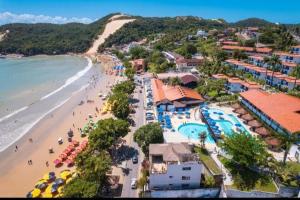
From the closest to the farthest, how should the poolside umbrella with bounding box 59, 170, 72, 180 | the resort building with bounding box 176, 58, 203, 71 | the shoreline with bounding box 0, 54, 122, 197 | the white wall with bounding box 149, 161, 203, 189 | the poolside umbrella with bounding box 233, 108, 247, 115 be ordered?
the white wall with bounding box 149, 161, 203, 189, the poolside umbrella with bounding box 59, 170, 72, 180, the shoreline with bounding box 0, 54, 122, 197, the poolside umbrella with bounding box 233, 108, 247, 115, the resort building with bounding box 176, 58, 203, 71

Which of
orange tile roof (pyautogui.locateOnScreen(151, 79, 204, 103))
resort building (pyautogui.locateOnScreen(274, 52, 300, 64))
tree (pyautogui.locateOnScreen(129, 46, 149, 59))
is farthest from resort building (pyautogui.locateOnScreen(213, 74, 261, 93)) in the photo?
tree (pyautogui.locateOnScreen(129, 46, 149, 59))

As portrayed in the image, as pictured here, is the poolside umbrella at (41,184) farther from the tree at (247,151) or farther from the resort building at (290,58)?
the resort building at (290,58)

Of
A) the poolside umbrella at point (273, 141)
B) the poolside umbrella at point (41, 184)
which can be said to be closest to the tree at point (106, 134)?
the poolside umbrella at point (41, 184)

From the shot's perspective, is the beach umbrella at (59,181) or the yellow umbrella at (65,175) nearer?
the beach umbrella at (59,181)

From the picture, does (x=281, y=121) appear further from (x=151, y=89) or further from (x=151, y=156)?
(x=151, y=89)

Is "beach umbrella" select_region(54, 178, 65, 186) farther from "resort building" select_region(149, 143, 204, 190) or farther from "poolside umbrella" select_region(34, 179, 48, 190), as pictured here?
"resort building" select_region(149, 143, 204, 190)

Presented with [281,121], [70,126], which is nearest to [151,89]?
[70,126]
